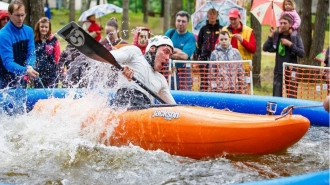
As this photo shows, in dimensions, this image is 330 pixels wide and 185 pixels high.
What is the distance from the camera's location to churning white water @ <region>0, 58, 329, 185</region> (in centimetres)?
508

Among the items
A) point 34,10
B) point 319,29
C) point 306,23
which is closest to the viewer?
point 34,10

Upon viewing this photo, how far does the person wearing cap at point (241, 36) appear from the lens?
847 centimetres

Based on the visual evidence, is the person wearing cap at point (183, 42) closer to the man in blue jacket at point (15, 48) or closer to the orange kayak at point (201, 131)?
the man in blue jacket at point (15, 48)

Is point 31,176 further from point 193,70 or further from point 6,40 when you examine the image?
point 193,70

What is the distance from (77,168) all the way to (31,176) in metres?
0.45

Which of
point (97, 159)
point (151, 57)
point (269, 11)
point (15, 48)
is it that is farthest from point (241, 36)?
point (97, 159)

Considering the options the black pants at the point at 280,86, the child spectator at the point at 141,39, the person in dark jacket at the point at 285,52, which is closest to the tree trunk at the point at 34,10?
the child spectator at the point at 141,39

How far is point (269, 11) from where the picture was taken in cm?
991

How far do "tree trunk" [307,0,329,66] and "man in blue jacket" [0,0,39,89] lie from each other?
23.2ft

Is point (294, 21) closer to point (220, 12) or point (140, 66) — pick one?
point (220, 12)

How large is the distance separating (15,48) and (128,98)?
7.22ft

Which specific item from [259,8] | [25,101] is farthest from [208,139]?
[259,8]

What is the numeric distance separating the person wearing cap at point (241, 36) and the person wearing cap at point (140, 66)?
8.02 ft

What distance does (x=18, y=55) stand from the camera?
762 cm
